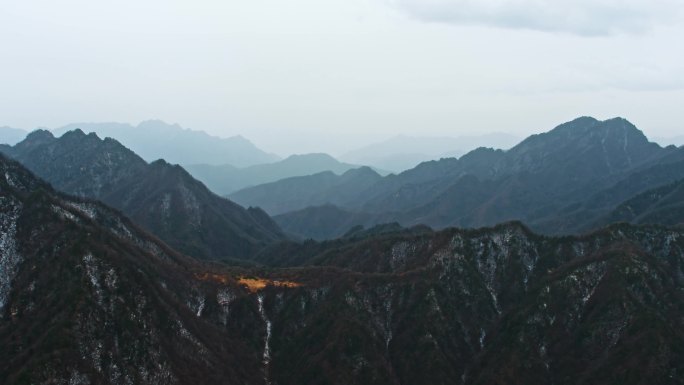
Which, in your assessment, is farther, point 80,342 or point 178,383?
point 178,383

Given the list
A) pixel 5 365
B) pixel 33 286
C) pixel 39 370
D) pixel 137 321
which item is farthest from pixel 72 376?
pixel 33 286

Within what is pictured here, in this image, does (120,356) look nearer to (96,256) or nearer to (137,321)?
(137,321)

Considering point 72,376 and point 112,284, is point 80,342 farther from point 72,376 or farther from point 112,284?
point 112,284

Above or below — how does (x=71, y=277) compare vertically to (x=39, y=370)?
above

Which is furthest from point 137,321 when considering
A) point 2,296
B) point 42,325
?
point 2,296

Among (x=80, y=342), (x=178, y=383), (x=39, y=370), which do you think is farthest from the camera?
(x=178, y=383)

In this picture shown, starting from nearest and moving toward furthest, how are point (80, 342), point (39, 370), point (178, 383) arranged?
point (39, 370) → point (80, 342) → point (178, 383)

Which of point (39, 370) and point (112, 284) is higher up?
point (112, 284)

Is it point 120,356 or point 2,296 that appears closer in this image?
point 120,356

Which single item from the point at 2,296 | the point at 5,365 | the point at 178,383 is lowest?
the point at 178,383
